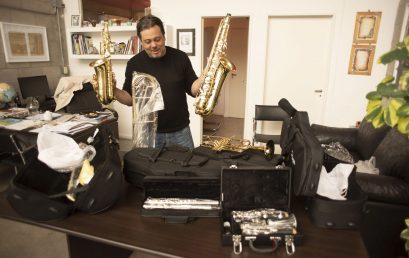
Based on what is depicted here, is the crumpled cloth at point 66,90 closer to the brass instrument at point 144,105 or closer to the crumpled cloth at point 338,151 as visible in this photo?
the brass instrument at point 144,105

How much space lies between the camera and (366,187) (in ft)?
6.39

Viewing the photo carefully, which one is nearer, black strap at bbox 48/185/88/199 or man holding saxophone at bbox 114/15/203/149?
black strap at bbox 48/185/88/199

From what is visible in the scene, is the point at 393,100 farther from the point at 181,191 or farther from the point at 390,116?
the point at 181,191

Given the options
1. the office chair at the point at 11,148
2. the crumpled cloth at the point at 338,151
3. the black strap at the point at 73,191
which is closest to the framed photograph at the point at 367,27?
the crumpled cloth at the point at 338,151

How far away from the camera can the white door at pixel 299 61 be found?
396cm

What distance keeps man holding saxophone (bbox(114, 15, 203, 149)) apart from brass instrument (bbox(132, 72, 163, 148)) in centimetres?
5

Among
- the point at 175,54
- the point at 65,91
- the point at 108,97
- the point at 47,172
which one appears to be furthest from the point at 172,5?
the point at 47,172

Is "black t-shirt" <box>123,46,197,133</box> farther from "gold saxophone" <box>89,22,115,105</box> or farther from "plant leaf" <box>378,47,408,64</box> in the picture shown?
"plant leaf" <box>378,47,408,64</box>

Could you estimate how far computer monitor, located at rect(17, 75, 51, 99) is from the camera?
4047 millimetres

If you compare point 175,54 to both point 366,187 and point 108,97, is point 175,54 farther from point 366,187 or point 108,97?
point 366,187

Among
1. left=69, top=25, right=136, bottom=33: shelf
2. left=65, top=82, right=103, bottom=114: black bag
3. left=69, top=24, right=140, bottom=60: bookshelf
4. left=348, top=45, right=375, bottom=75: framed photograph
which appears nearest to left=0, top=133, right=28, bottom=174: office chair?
left=65, top=82, right=103, bottom=114: black bag

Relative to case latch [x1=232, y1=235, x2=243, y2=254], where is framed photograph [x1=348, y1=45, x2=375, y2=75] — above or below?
above

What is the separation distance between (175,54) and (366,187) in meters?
1.78

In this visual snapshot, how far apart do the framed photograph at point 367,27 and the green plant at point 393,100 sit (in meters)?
3.17
